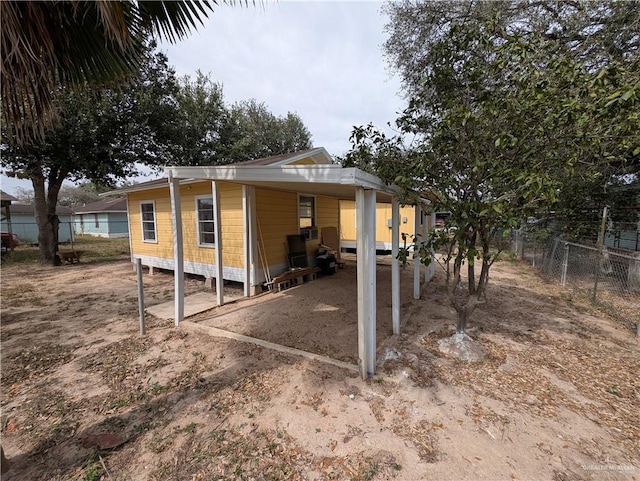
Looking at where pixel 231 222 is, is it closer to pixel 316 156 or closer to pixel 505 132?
pixel 316 156

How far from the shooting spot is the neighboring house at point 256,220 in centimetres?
311

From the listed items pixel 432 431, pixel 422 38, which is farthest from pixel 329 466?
pixel 422 38

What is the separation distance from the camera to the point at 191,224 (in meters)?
7.86

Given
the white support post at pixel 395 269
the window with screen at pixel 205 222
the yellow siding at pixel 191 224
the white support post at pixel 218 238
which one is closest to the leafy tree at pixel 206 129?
the yellow siding at pixel 191 224

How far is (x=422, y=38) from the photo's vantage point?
749cm

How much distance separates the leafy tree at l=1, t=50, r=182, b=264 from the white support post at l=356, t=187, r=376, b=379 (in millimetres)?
10005

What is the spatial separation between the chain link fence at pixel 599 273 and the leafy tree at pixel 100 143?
44.8 ft

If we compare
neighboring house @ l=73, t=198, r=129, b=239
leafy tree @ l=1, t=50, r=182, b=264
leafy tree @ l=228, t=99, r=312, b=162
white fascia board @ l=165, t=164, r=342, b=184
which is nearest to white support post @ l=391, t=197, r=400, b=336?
white fascia board @ l=165, t=164, r=342, b=184

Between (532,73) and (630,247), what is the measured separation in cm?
918

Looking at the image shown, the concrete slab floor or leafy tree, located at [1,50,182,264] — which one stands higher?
leafy tree, located at [1,50,182,264]

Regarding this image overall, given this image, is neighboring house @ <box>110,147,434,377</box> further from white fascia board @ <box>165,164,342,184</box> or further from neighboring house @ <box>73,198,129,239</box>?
Answer: neighboring house @ <box>73,198,129,239</box>

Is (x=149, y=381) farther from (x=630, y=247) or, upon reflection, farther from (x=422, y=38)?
(x=630, y=247)

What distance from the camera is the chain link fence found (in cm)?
552

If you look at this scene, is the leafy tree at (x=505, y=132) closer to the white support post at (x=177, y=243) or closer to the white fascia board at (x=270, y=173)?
the white fascia board at (x=270, y=173)
